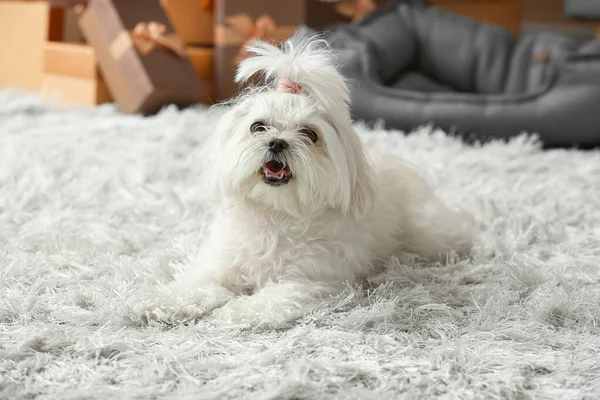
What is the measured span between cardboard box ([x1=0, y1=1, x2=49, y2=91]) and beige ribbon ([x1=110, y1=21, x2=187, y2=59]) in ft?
2.19

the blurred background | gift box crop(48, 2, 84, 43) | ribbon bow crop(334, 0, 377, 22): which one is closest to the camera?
the blurred background

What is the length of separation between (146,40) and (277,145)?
2110 millimetres

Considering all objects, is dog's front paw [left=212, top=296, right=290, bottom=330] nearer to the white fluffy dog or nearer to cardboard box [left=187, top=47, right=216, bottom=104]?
the white fluffy dog

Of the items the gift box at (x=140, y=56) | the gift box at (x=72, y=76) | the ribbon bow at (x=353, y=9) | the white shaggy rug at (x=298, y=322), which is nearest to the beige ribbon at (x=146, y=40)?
the gift box at (x=140, y=56)

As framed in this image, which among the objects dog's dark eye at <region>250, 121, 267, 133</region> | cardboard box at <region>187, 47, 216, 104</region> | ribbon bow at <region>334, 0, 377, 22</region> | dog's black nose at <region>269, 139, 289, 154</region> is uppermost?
ribbon bow at <region>334, 0, 377, 22</region>

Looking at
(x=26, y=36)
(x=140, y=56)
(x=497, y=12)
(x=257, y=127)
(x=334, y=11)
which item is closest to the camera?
(x=257, y=127)

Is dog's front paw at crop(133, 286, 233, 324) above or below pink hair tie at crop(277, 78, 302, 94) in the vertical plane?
below

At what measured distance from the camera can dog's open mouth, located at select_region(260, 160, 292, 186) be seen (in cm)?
134

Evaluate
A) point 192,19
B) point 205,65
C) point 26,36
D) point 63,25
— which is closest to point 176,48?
point 205,65

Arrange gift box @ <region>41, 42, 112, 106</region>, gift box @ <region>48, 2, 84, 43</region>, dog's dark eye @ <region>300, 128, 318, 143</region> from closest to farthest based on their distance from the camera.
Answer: dog's dark eye @ <region>300, 128, 318, 143</region> → gift box @ <region>41, 42, 112, 106</region> → gift box @ <region>48, 2, 84, 43</region>

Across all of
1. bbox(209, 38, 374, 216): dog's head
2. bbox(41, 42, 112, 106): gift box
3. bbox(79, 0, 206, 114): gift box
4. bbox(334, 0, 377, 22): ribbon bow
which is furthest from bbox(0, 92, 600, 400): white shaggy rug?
bbox(334, 0, 377, 22): ribbon bow

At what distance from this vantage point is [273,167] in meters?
1.35

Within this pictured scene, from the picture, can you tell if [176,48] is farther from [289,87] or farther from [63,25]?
[289,87]

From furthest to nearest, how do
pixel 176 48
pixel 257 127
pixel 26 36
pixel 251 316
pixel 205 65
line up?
1. pixel 26 36
2. pixel 205 65
3. pixel 176 48
4. pixel 257 127
5. pixel 251 316
